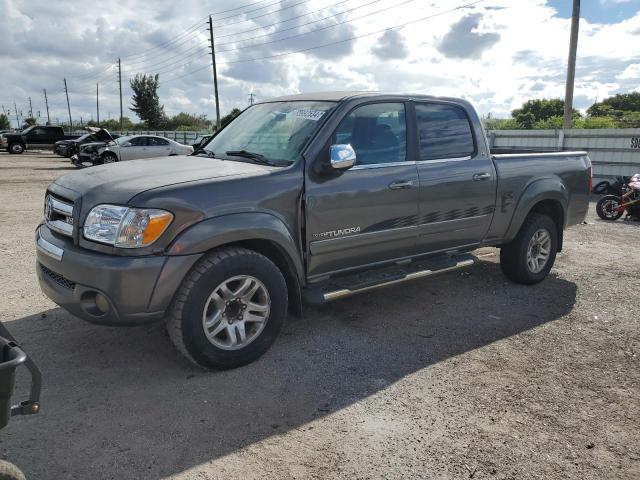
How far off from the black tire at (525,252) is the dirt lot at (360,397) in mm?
478

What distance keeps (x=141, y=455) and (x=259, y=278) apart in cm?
130

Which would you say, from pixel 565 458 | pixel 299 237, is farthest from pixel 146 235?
pixel 565 458

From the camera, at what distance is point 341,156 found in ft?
12.2

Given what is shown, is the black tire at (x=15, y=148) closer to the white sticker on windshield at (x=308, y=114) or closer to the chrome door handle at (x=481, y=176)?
the white sticker on windshield at (x=308, y=114)

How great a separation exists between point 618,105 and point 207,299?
65611mm

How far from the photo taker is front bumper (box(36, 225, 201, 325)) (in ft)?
10.1

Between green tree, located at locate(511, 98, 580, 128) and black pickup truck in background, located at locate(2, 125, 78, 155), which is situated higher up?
green tree, located at locate(511, 98, 580, 128)

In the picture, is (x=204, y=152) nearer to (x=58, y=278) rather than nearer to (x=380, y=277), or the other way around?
(x=58, y=278)

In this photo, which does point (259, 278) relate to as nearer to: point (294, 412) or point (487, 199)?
point (294, 412)

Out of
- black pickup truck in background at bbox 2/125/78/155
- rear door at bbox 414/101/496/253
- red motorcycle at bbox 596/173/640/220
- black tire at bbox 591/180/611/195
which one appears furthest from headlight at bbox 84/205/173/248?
black pickup truck in background at bbox 2/125/78/155

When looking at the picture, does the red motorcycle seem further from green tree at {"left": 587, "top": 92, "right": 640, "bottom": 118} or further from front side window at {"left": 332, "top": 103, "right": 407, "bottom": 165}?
green tree at {"left": 587, "top": 92, "right": 640, "bottom": 118}

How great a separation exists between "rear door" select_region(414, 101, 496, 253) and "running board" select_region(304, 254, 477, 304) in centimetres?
14

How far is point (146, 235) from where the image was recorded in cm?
313

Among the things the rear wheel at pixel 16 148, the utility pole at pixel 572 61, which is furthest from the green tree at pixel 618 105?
the rear wheel at pixel 16 148
